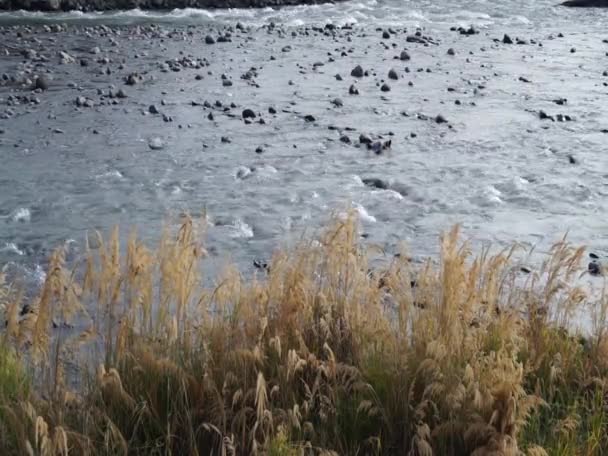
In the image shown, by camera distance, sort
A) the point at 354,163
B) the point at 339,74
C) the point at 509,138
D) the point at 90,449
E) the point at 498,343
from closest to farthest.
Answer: the point at 90,449 → the point at 498,343 → the point at 354,163 → the point at 509,138 → the point at 339,74

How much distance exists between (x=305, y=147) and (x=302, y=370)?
8.46 metres

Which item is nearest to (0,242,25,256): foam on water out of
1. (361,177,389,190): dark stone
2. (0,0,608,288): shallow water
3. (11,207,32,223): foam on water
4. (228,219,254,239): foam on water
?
(0,0,608,288): shallow water

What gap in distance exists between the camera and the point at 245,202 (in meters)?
11.4

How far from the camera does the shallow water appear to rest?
10.6 metres

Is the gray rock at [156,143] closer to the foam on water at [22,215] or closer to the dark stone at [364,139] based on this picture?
the dark stone at [364,139]

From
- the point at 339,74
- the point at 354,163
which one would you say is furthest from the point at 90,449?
the point at 339,74

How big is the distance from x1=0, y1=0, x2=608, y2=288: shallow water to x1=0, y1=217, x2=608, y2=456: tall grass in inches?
129

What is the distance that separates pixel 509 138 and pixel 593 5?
19309mm

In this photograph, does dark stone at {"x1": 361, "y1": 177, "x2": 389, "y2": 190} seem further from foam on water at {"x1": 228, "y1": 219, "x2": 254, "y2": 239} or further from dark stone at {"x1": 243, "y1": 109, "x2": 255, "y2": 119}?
dark stone at {"x1": 243, "y1": 109, "x2": 255, "y2": 119}

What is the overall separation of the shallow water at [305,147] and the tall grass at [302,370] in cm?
328

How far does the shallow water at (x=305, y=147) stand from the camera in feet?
34.8

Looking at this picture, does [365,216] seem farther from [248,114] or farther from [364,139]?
[248,114]

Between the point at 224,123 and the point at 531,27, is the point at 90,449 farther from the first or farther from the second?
the point at 531,27

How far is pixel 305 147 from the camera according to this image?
1387 centimetres
